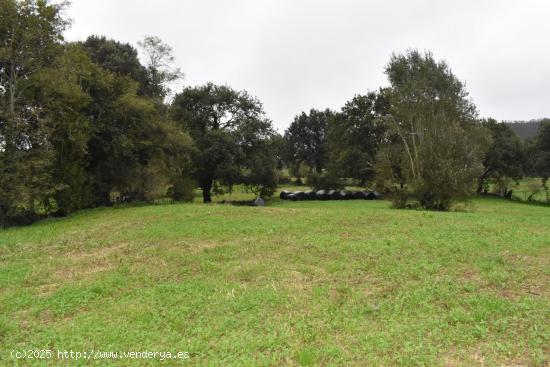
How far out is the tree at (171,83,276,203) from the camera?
29422 mm

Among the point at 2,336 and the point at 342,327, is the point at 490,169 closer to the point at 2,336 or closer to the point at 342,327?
the point at 342,327

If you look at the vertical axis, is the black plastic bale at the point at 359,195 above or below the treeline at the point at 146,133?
below

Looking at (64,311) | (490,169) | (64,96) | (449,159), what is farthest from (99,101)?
(490,169)

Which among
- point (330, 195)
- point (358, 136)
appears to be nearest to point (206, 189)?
point (330, 195)

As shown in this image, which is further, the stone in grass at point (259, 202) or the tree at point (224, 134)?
the stone in grass at point (259, 202)

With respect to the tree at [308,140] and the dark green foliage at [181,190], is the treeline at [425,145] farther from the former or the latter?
the tree at [308,140]

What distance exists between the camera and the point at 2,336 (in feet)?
16.1

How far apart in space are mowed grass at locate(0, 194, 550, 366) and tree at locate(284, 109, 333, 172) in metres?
60.9

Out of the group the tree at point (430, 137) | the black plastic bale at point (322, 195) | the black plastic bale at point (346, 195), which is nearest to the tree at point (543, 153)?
the tree at point (430, 137)

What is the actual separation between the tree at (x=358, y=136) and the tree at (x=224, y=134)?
930 cm

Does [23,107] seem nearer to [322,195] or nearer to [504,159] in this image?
[322,195]

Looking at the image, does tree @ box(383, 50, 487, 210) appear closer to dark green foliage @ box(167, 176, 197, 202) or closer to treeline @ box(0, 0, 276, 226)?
treeline @ box(0, 0, 276, 226)

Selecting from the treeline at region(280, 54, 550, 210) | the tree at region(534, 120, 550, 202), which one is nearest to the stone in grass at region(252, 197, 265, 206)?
the treeline at region(280, 54, 550, 210)

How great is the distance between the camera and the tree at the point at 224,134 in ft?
96.5
